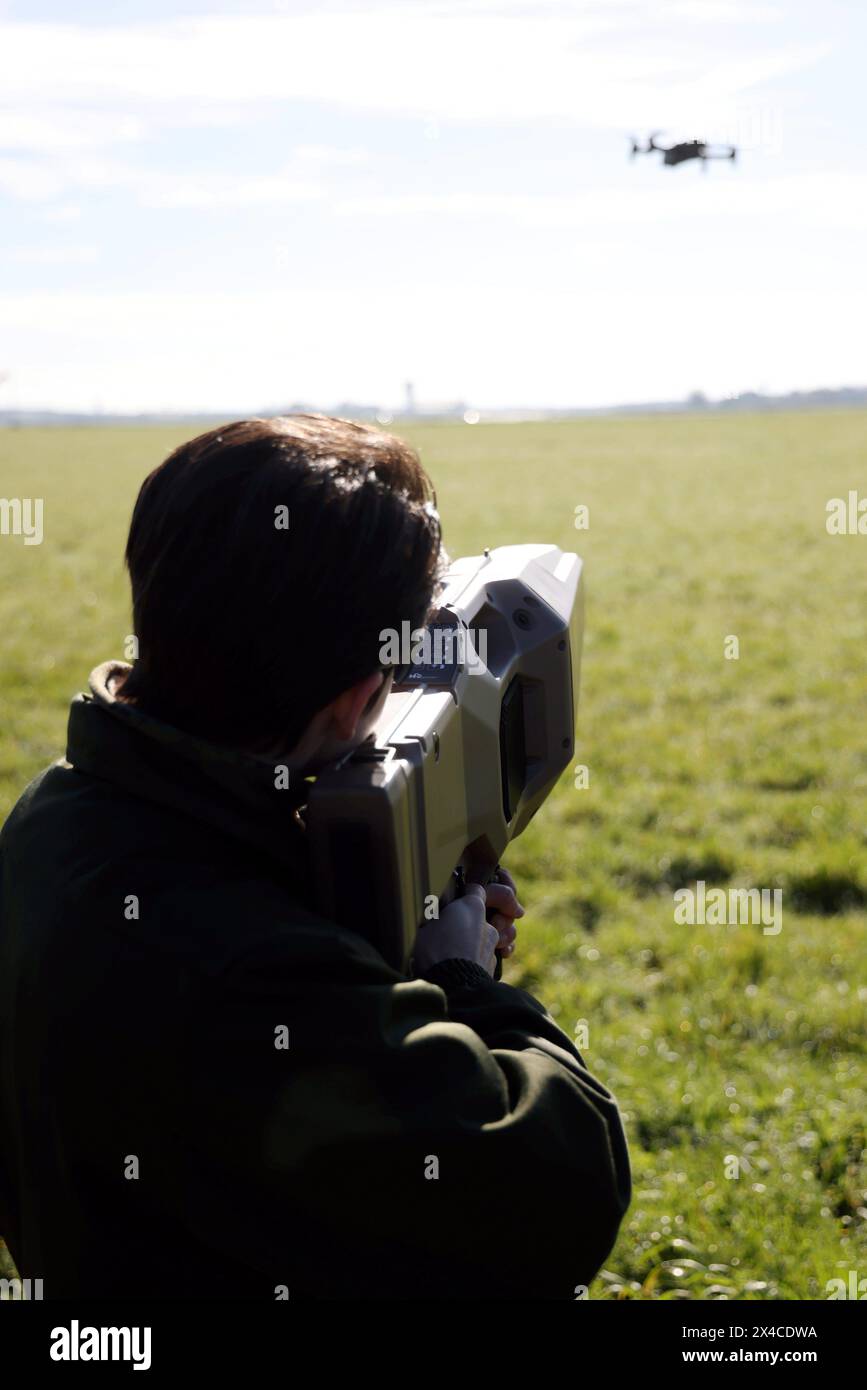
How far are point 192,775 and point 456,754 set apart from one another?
0.42m

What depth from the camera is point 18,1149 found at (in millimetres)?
1701

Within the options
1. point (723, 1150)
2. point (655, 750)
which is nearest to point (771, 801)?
point (655, 750)

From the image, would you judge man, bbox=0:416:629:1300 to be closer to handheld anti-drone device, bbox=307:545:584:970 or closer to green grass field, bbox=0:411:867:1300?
handheld anti-drone device, bbox=307:545:584:970

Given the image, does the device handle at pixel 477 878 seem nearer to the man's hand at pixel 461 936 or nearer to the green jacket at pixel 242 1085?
the man's hand at pixel 461 936

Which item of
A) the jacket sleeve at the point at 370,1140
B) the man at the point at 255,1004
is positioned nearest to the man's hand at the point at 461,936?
the man at the point at 255,1004

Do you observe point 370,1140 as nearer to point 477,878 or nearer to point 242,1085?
point 242,1085

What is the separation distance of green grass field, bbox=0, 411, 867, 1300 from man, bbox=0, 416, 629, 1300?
7.5 inches

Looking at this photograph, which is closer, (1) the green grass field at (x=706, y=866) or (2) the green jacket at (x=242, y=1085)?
(2) the green jacket at (x=242, y=1085)

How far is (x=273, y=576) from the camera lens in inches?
62.5


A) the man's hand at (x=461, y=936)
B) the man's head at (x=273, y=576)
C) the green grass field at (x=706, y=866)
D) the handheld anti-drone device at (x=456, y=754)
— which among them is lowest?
the green grass field at (x=706, y=866)

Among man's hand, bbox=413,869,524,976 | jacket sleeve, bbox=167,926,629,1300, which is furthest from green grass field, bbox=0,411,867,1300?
man's hand, bbox=413,869,524,976

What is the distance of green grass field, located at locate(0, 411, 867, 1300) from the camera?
378 cm

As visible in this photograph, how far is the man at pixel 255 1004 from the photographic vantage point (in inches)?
59.5

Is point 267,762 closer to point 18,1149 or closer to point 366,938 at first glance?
point 366,938
